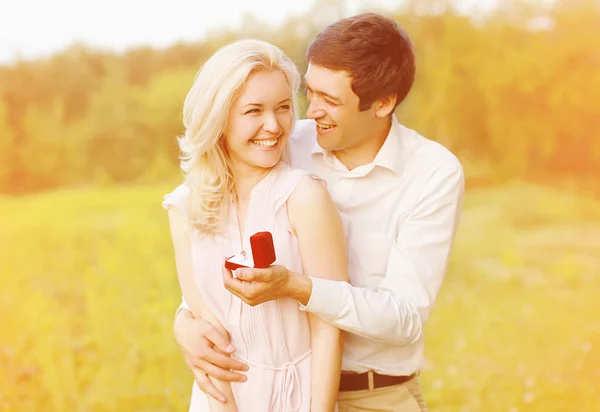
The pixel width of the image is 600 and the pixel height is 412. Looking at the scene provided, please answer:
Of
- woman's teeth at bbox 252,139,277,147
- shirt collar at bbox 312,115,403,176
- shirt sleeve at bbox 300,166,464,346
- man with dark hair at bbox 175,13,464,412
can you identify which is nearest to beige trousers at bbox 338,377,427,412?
man with dark hair at bbox 175,13,464,412

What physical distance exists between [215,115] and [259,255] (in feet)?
1.16

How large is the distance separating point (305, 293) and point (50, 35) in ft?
11.6

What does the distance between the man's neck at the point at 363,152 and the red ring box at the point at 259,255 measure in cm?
54

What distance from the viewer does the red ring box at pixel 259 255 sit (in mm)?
1612

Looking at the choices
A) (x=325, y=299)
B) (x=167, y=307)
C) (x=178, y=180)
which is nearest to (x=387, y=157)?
(x=325, y=299)

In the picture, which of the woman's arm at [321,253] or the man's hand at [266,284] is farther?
the woman's arm at [321,253]

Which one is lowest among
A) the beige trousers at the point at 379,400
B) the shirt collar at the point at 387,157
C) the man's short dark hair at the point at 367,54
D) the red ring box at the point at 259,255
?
the beige trousers at the point at 379,400

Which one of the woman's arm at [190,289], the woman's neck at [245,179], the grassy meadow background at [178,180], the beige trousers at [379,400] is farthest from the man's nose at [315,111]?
the grassy meadow background at [178,180]

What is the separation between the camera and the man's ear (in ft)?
6.88

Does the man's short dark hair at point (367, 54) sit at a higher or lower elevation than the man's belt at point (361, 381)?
higher

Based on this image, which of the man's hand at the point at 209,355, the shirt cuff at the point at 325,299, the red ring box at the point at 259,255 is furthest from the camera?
Result: the man's hand at the point at 209,355

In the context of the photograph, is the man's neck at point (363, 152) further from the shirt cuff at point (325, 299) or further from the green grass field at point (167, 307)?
the green grass field at point (167, 307)

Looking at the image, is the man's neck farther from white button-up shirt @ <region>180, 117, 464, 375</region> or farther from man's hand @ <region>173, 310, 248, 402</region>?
man's hand @ <region>173, 310, 248, 402</region>

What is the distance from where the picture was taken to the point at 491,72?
5.01m
